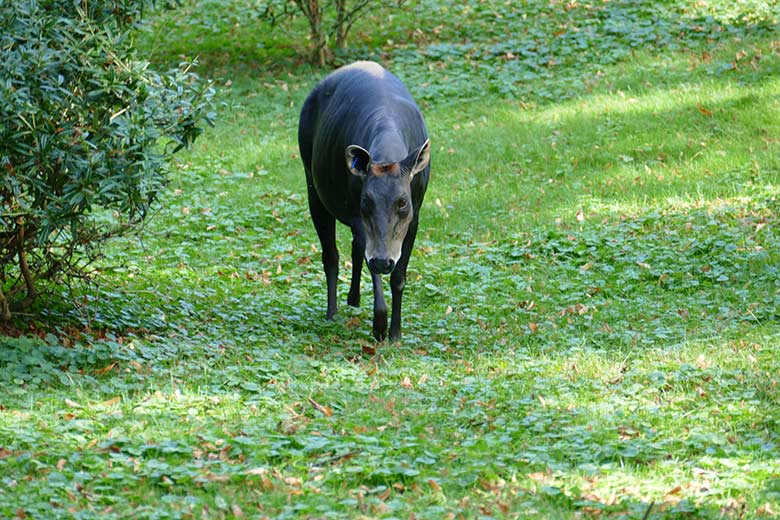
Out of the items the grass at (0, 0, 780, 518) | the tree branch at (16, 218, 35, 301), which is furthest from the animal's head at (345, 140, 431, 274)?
the tree branch at (16, 218, 35, 301)

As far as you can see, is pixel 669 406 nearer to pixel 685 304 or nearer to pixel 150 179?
pixel 685 304

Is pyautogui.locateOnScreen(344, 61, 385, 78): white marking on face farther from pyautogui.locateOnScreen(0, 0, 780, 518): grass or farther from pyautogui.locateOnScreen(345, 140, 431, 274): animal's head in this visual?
pyautogui.locateOnScreen(0, 0, 780, 518): grass

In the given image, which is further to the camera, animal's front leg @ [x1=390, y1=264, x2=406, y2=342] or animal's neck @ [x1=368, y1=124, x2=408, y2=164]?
animal's front leg @ [x1=390, y1=264, x2=406, y2=342]

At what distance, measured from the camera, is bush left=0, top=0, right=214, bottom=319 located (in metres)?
6.77

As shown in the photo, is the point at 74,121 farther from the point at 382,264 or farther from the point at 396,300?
the point at 396,300

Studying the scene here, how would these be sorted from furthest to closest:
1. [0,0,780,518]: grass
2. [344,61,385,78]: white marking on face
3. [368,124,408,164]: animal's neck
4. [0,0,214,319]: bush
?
[344,61,385,78]: white marking on face < [368,124,408,164]: animal's neck < [0,0,214,319]: bush < [0,0,780,518]: grass

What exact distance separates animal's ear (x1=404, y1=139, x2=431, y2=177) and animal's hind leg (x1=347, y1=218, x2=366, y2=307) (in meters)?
0.74

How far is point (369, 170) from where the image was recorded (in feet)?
25.7

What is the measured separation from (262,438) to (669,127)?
10.5 meters

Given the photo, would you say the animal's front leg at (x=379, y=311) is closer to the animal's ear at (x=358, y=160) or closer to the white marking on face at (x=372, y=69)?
the animal's ear at (x=358, y=160)

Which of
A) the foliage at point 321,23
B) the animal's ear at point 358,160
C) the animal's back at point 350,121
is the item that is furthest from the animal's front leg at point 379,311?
the foliage at point 321,23

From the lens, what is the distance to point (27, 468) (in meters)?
5.16

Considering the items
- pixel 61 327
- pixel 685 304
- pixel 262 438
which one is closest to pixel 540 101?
pixel 685 304

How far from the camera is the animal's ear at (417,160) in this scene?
7.79 metres
